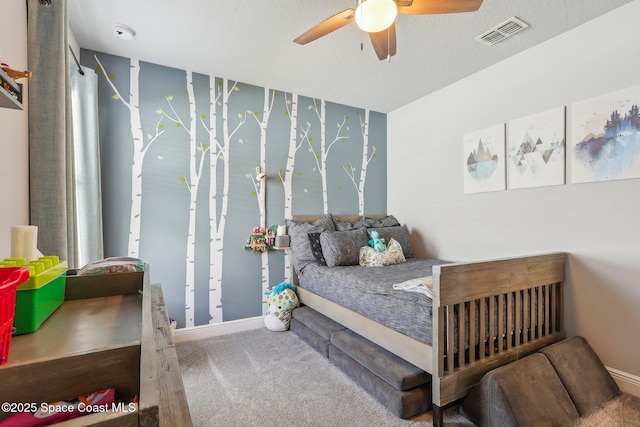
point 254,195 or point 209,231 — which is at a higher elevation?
point 254,195

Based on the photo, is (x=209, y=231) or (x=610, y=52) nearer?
(x=610, y=52)

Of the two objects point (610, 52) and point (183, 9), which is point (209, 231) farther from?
point (610, 52)

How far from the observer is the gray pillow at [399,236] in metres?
3.34

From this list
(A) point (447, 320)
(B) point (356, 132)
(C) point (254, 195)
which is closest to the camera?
(A) point (447, 320)

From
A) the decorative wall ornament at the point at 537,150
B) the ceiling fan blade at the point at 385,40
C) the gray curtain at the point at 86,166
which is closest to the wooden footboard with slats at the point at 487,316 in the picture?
the decorative wall ornament at the point at 537,150

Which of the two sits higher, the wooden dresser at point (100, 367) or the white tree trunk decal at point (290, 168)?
the white tree trunk decal at point (290, 168)

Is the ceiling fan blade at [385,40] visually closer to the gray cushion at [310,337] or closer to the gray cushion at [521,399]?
the gray cushion at [521,399]

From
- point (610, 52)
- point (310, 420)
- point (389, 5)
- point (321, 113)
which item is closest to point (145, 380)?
point (310, 420)

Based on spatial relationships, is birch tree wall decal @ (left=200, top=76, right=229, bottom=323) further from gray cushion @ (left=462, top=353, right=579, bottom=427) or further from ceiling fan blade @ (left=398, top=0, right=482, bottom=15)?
gray cushion @ (left=462, top=353, right=579, bottom=427)

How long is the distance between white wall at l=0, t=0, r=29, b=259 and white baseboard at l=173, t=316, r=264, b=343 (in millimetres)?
1762

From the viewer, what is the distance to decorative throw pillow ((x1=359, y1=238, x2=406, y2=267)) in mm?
2942

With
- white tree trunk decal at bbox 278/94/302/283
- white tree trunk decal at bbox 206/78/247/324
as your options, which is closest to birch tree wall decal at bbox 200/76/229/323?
white tree trunk decal at bbox 206/78/247/324

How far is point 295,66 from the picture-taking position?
276 cm

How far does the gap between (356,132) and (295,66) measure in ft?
4.20
